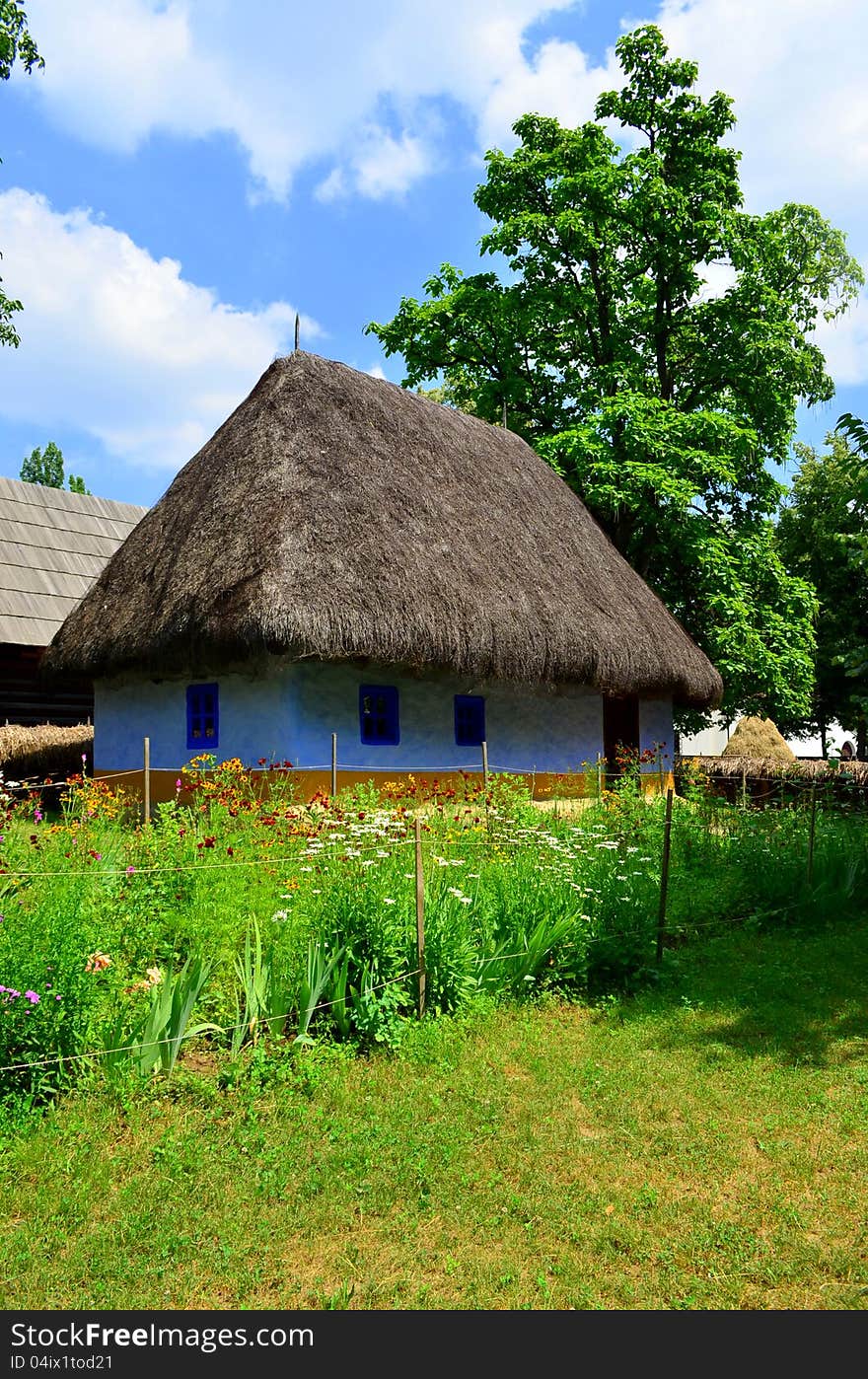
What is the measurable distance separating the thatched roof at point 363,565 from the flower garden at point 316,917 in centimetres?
281

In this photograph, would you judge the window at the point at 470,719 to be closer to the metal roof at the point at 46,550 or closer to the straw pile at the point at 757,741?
the metal roof at the point at 46,550

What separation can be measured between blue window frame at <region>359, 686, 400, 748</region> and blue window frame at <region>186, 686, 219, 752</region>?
1.98m

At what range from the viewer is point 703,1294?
312 cm

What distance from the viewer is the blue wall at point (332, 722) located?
11.7 meters

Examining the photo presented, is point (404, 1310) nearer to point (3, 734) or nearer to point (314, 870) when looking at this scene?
point (314, 870)

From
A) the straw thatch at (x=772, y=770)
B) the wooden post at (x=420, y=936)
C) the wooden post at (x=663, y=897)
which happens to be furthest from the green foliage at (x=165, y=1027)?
the straw thatch at (x=772, y=770)

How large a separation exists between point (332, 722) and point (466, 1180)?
27.6ft

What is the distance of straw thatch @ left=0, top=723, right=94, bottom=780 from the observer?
15695 mm

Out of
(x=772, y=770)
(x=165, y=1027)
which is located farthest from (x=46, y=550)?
(x=165, y=1027)

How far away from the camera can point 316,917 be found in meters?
5.52

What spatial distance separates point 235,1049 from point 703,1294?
8.01ft

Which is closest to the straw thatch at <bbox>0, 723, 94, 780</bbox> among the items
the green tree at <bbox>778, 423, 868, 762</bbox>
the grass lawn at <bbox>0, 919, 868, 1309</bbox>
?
the grass lawn at <bbox>0, 919, 868, 1309</bbox>

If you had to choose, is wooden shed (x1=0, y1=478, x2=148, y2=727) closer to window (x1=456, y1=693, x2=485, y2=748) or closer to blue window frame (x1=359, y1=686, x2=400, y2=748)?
blue window frame (x1=359, y1=686, x2=400, y2=748)
